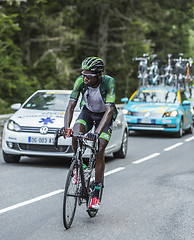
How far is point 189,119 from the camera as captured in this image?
19703 millimetres

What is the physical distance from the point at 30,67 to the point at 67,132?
25.1 meters

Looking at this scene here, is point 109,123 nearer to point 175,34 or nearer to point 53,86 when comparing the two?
point 53,86

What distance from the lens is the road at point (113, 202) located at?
6.09 metres

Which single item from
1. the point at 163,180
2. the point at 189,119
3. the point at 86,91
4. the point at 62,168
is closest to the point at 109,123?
the point at 86,91

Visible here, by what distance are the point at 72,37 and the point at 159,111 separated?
642 inches

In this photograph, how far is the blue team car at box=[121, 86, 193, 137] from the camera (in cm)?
1802

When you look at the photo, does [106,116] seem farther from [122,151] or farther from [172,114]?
[172,114]

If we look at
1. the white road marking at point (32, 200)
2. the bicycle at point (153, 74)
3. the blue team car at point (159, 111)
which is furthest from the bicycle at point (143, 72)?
the white road marking at point (32, 200)

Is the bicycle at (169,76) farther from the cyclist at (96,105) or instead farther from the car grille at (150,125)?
the cyclist at (96,105)

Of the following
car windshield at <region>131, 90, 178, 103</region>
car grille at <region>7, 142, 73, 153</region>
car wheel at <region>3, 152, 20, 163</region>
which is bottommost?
car windshield at <region>131, 90, 178, 103</region>

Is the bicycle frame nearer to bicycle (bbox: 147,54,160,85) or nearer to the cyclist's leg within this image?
the cyclist's leg

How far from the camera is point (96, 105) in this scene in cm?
694

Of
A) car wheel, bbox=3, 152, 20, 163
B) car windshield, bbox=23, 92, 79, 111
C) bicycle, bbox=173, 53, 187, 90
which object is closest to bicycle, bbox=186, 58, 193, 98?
bicycle, bbox=173, 53, 187, 90

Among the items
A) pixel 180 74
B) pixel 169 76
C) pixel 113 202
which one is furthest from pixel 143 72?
pixel 113 202
